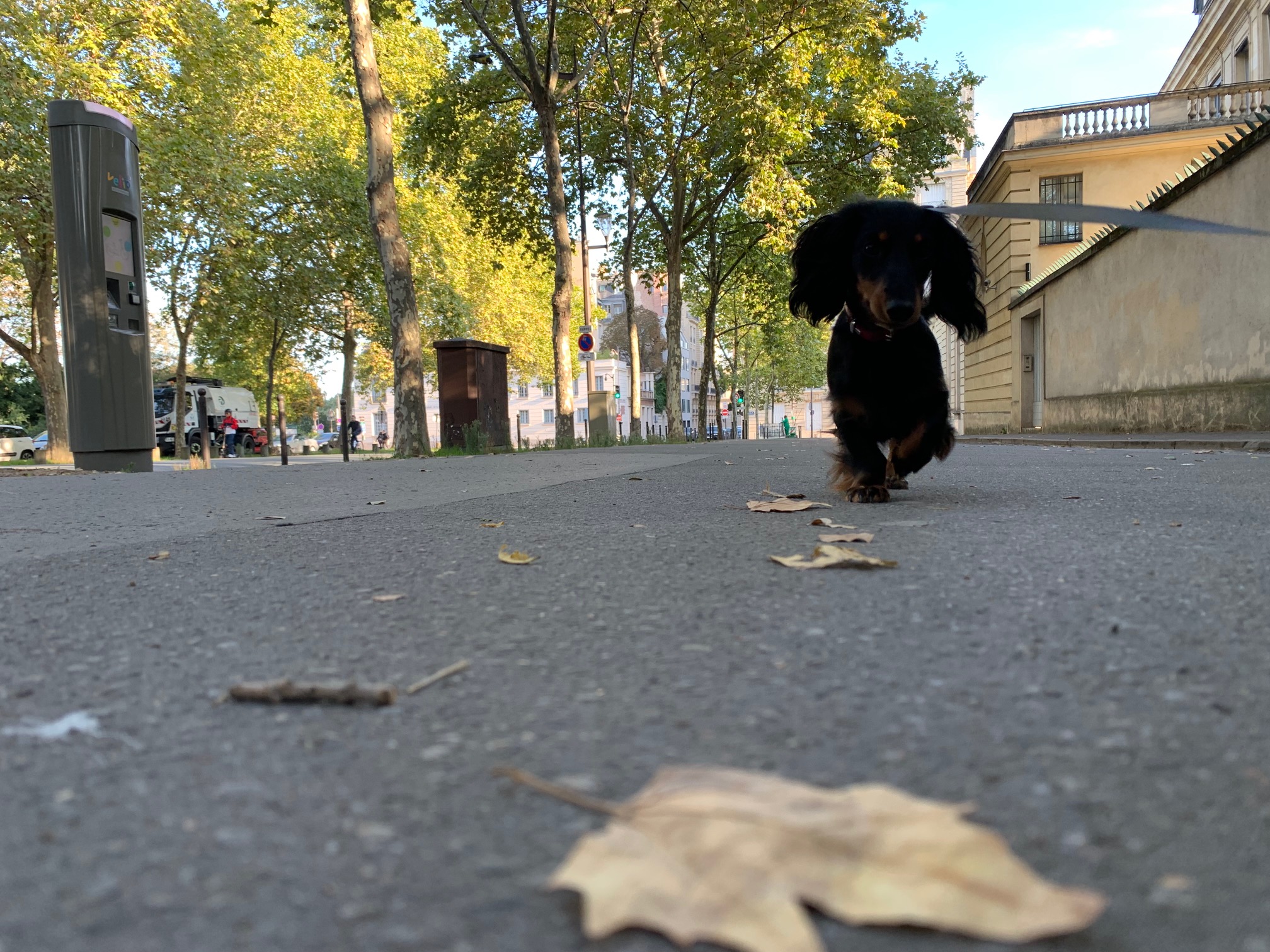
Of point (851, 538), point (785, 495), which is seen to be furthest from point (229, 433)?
point (851, 538)

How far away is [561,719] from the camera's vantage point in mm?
1193

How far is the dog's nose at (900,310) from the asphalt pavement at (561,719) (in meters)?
1.10

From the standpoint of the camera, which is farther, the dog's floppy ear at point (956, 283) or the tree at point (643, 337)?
the tree at point (643, 337)

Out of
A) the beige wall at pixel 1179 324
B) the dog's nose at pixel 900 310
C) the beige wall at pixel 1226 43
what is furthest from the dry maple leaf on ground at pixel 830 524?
the beige wall at pixel 1226 43

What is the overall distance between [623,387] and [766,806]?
85790 millimetres

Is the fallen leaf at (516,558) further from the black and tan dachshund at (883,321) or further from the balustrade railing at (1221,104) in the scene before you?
the balustrade railing at (1221,104)

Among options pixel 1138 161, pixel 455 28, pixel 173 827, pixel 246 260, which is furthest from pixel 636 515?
pixel 246 260

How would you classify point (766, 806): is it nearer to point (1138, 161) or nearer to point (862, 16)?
point (862, 16)

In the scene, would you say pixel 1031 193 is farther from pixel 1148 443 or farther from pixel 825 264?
pixel 825 264

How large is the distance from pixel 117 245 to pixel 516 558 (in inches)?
348

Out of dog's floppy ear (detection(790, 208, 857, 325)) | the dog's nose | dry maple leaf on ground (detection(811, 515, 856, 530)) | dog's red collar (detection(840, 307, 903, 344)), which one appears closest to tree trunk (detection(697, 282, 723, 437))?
dog's floppy ear (detection(790, 208, 857, 325))

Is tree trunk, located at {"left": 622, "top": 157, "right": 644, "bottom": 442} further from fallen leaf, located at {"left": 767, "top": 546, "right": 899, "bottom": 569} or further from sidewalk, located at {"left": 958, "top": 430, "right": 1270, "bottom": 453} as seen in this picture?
fallen leaf, located at {"left": 767, "top": 546, "right": 899, "bottom": 569}

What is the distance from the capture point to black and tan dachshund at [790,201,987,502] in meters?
3.88

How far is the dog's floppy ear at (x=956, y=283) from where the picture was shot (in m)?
4.12
